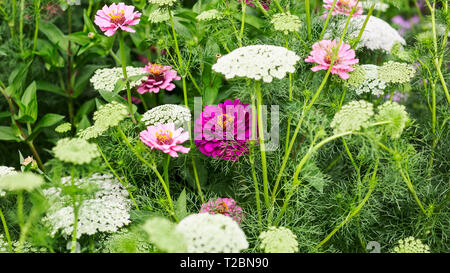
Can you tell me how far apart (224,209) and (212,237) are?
426 mm

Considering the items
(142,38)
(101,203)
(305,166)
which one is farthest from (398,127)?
(142,38)

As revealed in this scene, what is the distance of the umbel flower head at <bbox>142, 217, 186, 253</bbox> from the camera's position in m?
0.76

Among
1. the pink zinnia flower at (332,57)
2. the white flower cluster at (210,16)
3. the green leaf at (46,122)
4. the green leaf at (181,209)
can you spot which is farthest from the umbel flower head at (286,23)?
the green leaf at (46,122)

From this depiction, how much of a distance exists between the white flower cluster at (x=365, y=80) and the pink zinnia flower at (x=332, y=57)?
→ 0.03m

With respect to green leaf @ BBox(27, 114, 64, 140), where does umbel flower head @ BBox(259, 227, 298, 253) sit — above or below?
below

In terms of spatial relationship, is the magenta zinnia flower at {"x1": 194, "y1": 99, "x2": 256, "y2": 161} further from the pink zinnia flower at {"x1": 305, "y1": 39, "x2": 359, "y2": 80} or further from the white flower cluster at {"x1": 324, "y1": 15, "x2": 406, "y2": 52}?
the white flower cluster at {"x1": 324, "y1": 15, "x2": 406, "y2": 52}

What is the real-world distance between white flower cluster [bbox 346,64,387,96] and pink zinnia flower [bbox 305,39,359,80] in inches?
1.4

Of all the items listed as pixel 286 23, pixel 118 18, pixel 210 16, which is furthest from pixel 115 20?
pixel 286 23

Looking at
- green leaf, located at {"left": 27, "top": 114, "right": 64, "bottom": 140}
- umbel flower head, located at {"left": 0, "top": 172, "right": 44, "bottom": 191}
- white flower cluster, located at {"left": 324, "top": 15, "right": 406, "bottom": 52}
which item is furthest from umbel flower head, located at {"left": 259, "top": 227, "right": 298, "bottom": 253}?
green leaf, located at {"left": 27, "top": 114, "right": 64, "bottom": 140}

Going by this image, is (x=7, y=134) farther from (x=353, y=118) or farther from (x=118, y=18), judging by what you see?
(x=353, y=118)

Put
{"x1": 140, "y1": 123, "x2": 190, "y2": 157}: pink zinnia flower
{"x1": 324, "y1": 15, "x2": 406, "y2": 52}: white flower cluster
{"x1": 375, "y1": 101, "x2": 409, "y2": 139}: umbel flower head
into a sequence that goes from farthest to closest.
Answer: {"x1": 324, "y1": 15, "x2": 406, "y2": 52}: white flower cluster, {"x1": 140, "y1": 123, "x2": 190, "y2": 157}: pink zinnia flower, {"x1": 375, "y1": 101, "x2": 409, "y2": 139}: umbel flower head

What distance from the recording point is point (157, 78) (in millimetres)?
1479

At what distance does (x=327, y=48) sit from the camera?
122 centimetres

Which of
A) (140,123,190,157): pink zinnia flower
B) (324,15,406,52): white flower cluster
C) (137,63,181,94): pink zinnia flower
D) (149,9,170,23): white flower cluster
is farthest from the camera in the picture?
(324,15,406,52): white flower cluster
